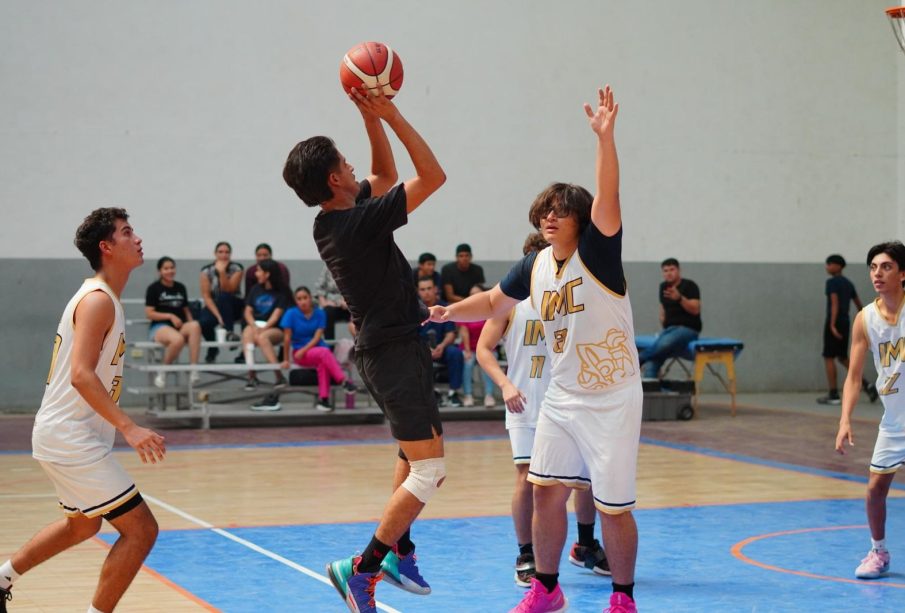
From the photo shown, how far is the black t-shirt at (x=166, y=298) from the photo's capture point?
44.7 feet

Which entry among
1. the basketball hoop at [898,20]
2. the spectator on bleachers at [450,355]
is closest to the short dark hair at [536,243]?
the basketball hoop at [898,20]

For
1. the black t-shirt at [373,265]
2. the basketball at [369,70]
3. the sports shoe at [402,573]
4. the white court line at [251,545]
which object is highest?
the basketball at [369,70]

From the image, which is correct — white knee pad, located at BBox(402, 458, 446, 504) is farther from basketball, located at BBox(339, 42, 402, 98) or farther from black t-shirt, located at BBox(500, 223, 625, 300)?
basketball, located at BBox(339, 42, 402, 98)

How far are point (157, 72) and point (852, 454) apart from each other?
963cm

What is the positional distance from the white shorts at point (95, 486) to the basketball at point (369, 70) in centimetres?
184

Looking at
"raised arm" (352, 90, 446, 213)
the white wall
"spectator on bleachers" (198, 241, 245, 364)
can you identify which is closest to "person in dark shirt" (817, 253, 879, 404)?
the white wall

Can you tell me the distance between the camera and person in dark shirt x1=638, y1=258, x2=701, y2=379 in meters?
14.6

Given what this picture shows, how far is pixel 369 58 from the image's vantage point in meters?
5.06

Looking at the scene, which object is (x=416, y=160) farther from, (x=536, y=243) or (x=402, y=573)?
(x=402, y=573)

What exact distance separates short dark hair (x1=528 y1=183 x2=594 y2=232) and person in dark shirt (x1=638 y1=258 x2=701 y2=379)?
9.61 metres

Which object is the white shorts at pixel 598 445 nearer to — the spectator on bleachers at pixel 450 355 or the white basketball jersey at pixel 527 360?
the white basketball jersey at pixel 527 360

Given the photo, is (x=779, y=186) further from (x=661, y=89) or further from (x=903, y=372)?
(x=903, y=372)

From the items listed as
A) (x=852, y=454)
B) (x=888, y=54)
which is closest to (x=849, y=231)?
(x=888, y=54)

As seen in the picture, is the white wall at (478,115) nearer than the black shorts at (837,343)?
Yes
